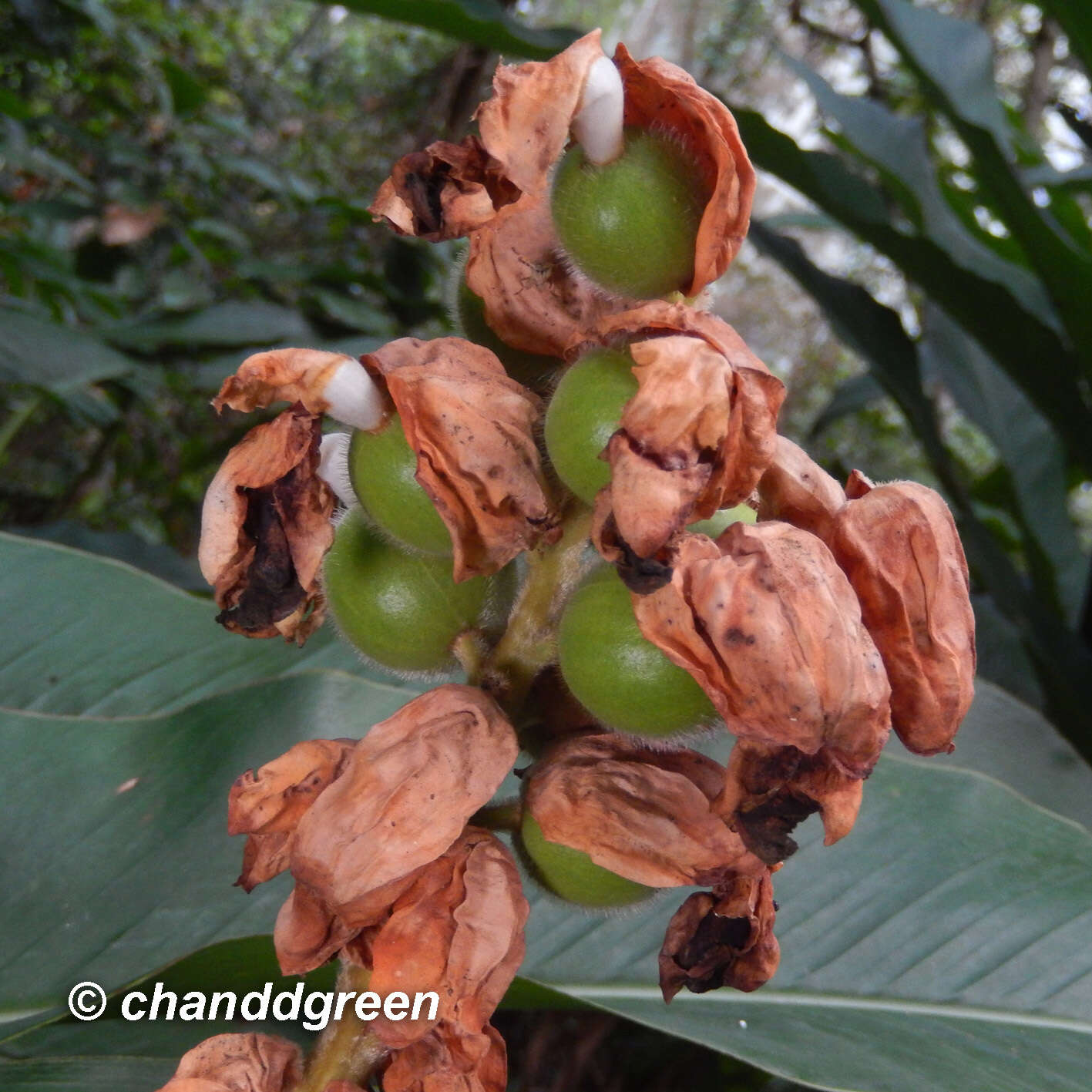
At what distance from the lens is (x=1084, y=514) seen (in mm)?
6215

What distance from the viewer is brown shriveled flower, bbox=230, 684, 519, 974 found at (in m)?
0.50

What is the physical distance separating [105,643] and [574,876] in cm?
74

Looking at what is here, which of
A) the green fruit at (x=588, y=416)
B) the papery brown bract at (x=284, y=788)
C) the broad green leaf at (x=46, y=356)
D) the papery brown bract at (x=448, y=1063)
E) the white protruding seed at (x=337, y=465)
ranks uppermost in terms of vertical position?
the green fruit at (x=588, y=416)

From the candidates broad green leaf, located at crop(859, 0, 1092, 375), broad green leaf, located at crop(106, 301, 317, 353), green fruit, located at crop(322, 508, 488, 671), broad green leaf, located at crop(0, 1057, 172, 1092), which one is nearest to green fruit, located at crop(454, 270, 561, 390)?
green fruit, located at crop(322, 508, 488, 671)

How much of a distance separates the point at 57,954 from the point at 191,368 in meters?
1.80

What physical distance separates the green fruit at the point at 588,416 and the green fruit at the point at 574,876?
190 millimetres

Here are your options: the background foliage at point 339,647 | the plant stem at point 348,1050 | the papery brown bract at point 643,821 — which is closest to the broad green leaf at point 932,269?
the background foliage at point 339,647

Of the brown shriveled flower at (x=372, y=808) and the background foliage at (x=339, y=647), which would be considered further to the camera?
the background foliage at (x=339, y=647)

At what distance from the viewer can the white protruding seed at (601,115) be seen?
537 mm

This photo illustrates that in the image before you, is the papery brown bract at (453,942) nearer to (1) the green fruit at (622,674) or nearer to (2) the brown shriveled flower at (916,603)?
(1) the green fruit at (622,674)

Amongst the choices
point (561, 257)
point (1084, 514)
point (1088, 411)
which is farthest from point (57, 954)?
point (1084, 514)

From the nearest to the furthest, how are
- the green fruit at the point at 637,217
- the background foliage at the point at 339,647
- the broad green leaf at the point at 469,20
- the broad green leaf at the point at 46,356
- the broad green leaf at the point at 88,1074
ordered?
the green fruit at the point at 637,217 < the broad green leaf at the point at 88,1074 < the background foliage at the point at 339,647 < the broad green leaf at the point at 469,20 < the broad green leaf at the point at 46,356

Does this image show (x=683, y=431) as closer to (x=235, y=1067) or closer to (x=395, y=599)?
(x=395, y=599)

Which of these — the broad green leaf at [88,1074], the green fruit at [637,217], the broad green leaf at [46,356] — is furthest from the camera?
the broad green leaf at [46,356]
